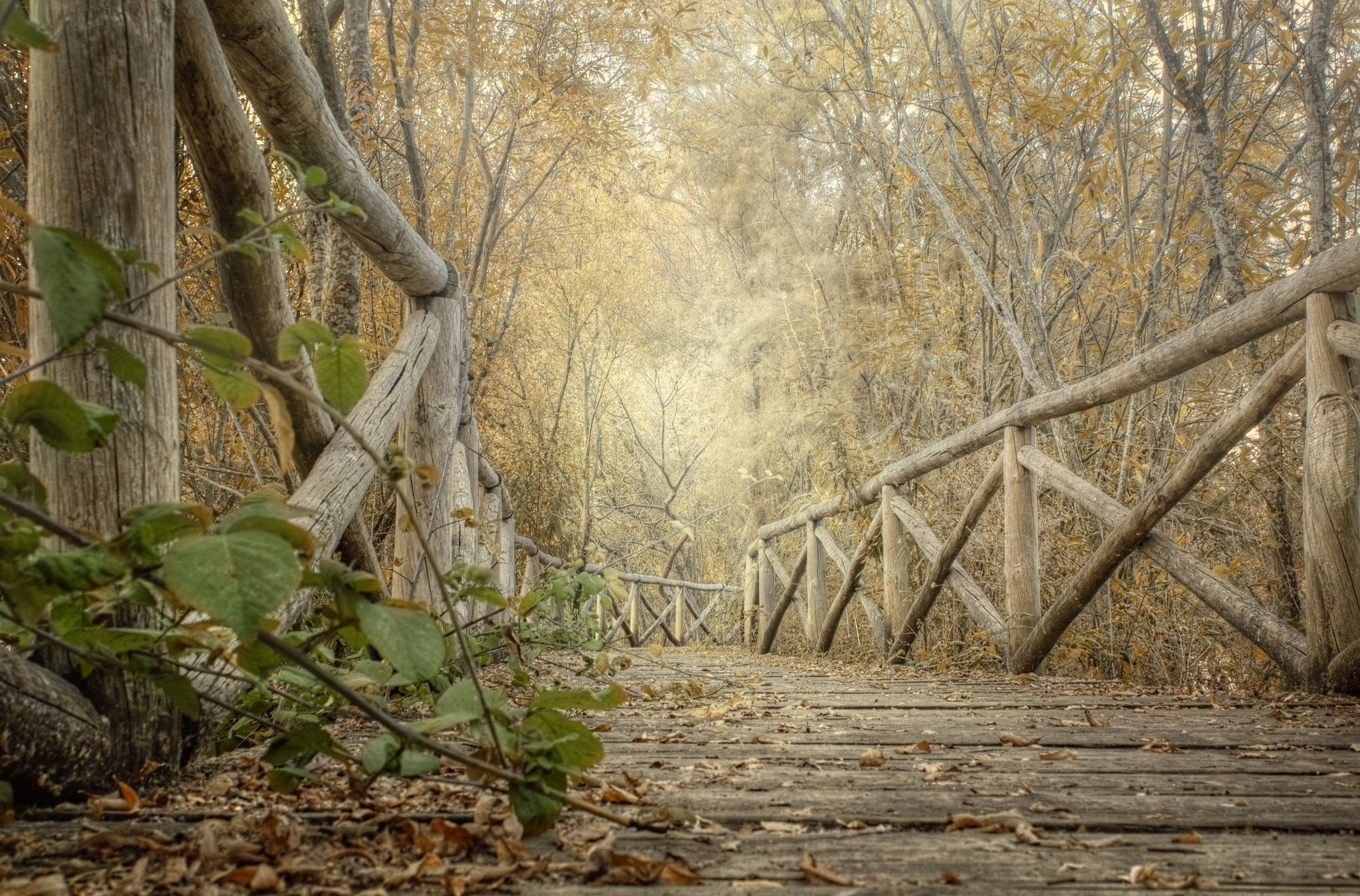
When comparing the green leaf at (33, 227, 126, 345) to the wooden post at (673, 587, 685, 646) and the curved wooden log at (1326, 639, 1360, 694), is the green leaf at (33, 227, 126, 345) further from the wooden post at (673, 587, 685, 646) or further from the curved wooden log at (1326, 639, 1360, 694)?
the wooden post at (673, 587, 685, 646)

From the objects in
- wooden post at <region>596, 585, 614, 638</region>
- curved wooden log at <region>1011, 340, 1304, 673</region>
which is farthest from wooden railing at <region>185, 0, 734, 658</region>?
wooden post at <region>596, 585, 614, 638</region>

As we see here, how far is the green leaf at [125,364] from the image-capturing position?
850mm

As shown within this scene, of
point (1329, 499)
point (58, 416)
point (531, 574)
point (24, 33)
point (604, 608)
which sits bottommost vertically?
point (604, 608)

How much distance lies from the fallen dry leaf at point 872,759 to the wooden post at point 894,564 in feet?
9.60

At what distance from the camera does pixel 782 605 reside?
657 cm

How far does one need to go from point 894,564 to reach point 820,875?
3.65 m

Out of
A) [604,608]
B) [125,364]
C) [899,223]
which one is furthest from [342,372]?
[604,608]

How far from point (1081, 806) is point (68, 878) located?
3.72 ft

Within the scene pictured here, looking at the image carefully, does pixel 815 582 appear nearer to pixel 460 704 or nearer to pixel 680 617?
pixel 460 704

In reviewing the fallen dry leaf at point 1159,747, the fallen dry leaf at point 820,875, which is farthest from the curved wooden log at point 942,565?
the fallen dry leaf at point 820,875

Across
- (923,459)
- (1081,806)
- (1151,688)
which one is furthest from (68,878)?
(923,459)

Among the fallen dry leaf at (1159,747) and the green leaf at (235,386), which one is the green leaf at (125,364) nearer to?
the green leaf at (235,386)

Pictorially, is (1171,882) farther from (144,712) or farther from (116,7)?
(116,7)

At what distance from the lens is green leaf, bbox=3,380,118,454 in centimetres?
78
